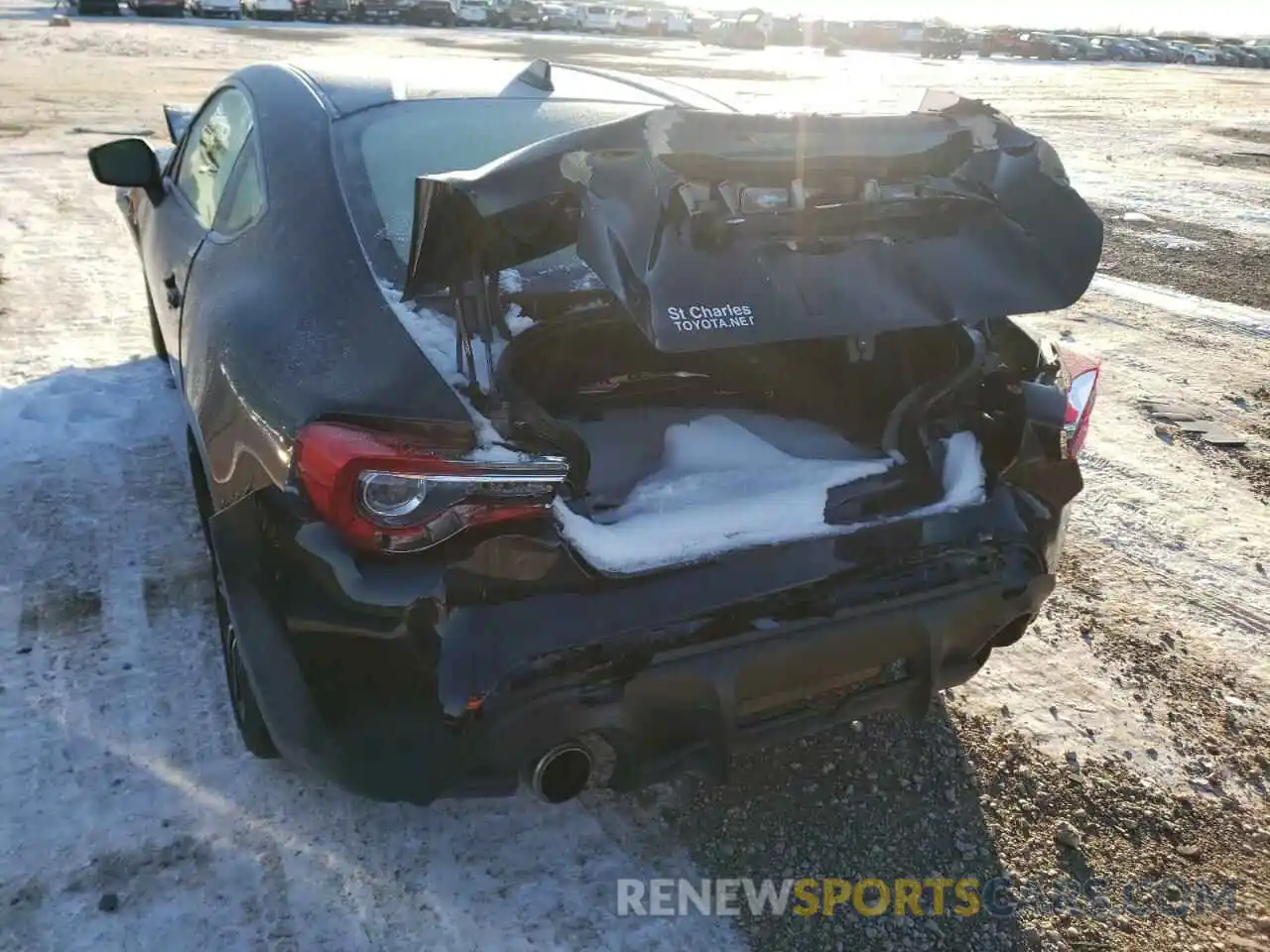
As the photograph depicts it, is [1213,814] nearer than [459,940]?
No

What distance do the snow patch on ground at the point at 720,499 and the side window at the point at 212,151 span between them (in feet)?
6.14

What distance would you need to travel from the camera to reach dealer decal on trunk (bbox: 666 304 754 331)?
6.38 ft

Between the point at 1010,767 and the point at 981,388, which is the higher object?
the point at 981,388

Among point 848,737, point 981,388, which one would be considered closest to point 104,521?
point 848,737

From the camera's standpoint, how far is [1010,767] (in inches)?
105

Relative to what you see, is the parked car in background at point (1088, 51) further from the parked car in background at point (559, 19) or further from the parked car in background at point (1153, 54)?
the parked car in background at point (559, 19)

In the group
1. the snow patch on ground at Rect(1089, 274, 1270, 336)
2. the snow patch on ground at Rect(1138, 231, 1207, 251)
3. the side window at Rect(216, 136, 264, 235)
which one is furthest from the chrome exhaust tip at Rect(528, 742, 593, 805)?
the snow patch on ground at Rect(1138, 231, 1207, 251)

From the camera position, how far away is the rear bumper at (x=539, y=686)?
1.89 m

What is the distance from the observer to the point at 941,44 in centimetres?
3994

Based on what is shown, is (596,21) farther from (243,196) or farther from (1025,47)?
(243,196)

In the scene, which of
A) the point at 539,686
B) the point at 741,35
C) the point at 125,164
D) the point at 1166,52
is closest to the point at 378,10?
the point at 741,35

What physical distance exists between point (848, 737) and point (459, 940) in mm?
1191

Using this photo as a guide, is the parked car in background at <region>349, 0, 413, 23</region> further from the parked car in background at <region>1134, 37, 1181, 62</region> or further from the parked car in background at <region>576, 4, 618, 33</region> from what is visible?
the parked car in background at <region>1134, 37, 1181, 62</region>

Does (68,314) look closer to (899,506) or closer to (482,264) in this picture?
(482,264)
